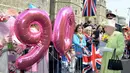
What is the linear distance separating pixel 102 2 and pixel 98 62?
90108 mm

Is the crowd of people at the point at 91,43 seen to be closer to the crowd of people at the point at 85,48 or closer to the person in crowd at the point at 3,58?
the crowd of people at the point at 85,48

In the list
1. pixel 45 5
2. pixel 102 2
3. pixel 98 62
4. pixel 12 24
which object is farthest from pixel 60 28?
pixel 102 2

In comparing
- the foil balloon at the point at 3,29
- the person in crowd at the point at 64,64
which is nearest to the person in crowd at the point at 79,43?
the person in crowd at the point at 64,64

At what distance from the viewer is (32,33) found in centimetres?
520

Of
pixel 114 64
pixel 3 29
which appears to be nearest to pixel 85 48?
pixel 114 64

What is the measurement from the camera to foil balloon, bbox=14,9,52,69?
5.06 metres

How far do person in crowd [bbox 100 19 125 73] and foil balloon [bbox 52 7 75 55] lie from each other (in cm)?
70

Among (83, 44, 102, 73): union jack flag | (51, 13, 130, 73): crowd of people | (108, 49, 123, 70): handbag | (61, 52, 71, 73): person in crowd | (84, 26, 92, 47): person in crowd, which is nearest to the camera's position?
(108, 49, 123, 70): handbag

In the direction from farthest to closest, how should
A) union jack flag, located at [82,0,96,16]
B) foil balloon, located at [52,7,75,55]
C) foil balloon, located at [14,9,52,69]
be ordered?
1. union jack flag, located at [82,0,96,16]
2. foil balloon, located at [52,7,75,55]
3. foil balloon, located at [14,9,52,69]

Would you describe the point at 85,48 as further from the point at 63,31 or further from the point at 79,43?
the point at 63,31

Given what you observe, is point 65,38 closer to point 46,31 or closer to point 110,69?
point 46,31

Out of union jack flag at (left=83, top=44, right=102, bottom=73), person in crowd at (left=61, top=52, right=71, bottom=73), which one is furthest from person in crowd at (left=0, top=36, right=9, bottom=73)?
union jack flag at (left=83, top=44, right=102, bottom=73)

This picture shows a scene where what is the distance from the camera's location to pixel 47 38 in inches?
211

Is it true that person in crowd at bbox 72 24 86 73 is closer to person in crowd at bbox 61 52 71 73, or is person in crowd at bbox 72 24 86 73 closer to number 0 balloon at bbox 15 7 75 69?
person in crowd at bbox 61 52 71 73
